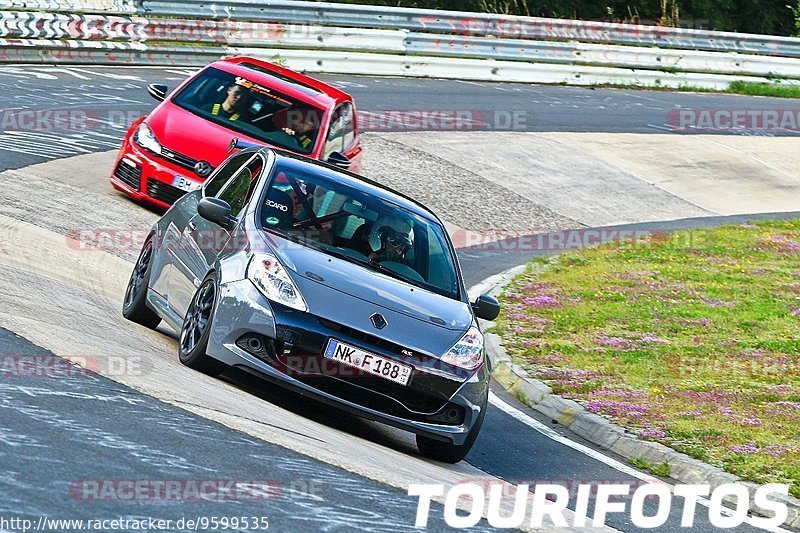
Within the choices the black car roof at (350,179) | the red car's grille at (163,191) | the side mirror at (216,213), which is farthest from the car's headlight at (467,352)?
the red car's grille at (163,191)

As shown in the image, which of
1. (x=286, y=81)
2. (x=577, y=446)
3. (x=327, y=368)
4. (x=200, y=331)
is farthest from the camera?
(x=286, y=81)

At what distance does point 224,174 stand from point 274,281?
2.40 metres

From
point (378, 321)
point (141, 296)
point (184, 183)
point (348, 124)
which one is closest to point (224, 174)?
point (141, 296)

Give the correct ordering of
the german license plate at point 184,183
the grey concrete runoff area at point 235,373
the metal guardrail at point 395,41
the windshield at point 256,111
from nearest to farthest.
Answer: the grey concrete runoff area at point 235,373 < the german license plate at point 184,183 < the windshield at point 256,111 < the metal guardrail at point 395,41

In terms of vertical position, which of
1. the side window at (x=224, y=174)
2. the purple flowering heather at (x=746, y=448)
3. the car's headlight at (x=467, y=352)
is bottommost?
the purple flowering heather at (x=746, y=448)

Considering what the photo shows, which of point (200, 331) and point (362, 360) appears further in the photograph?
point (200, 331)

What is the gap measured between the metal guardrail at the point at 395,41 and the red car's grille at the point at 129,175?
848cm

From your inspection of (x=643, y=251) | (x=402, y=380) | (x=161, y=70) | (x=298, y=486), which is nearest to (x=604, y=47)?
(x=161, y=70)

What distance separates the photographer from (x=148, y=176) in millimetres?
14945

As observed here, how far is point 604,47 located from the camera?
1184 inches

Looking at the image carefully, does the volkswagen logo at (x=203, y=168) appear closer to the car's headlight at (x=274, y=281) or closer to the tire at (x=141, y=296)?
the tire at (x=141, y=296)

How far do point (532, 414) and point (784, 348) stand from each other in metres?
3.39

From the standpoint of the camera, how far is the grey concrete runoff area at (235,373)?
6.09 meters

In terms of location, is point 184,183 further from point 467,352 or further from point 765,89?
point 765,89
